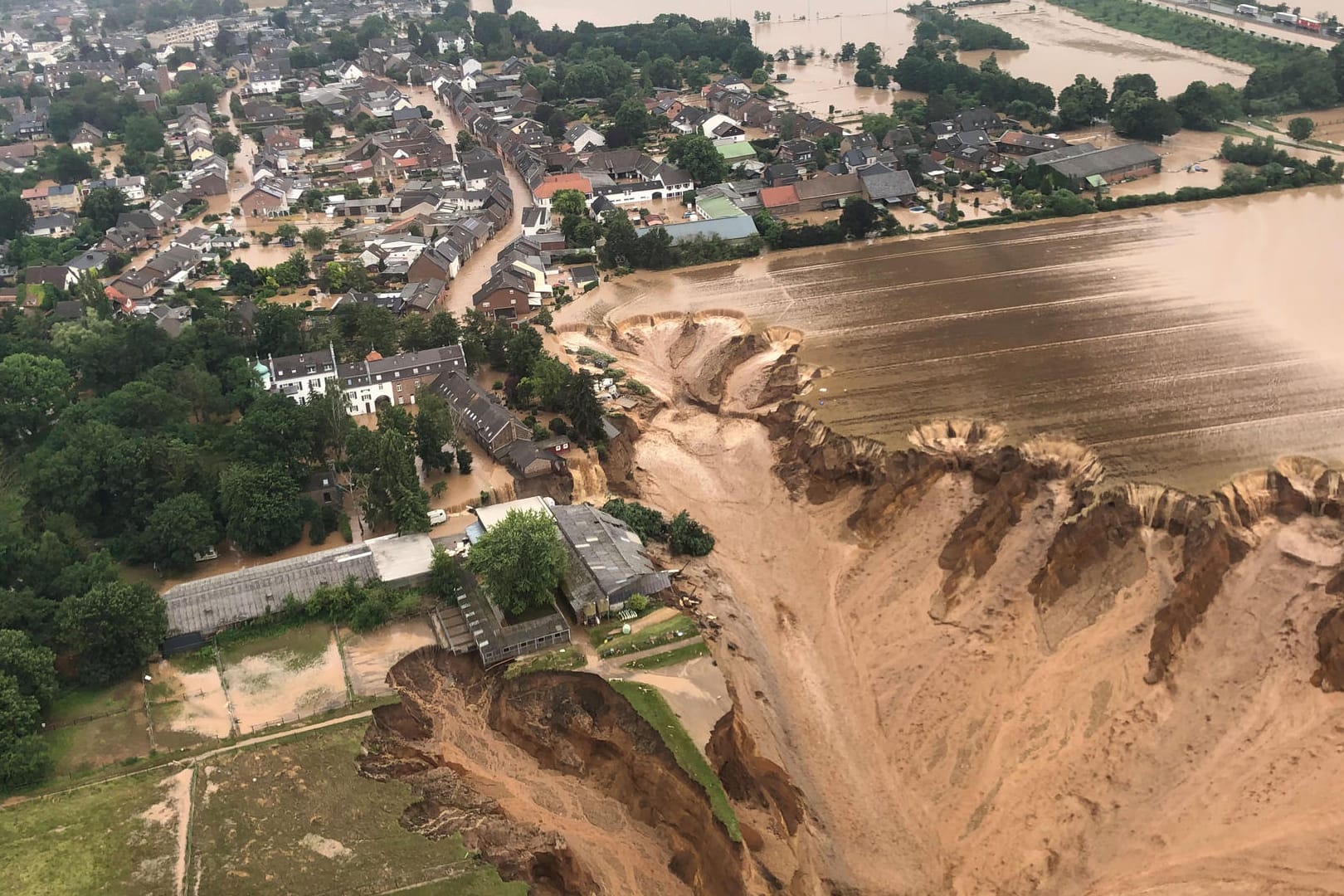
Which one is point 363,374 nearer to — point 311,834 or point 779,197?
point 311,834

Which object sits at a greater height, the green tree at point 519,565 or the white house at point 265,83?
the green tree at point 519,565

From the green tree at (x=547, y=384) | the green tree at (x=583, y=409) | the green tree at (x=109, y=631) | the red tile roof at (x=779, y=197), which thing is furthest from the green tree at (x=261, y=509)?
the red tile roof at (x=779, y=197)

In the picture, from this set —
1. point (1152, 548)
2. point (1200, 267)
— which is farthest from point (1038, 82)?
point (1152, 548)

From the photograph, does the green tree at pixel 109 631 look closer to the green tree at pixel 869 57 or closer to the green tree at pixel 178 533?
the green tree at pixel 178 533

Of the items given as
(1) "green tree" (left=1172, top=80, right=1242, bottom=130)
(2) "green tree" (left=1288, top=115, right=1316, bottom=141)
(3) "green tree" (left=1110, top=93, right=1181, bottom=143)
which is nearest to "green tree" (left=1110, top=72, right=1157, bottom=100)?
(1) "green tree" (left=1172, top=80, right=1242, bottom=130)

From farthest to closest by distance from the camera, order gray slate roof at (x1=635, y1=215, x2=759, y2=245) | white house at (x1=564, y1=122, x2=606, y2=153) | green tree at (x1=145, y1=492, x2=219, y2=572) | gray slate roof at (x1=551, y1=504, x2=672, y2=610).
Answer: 1. white house at (x1=564, y1=122, x2=606, y2=153)
2. gray slate roof at (x1=635, y1=215, x2=759, y2=245)
3. green tree at (x1=145, y1=492, x2=219, y2=572)
4. gray slate roof at (x1=551, y1=504, x2=672, y2=610)

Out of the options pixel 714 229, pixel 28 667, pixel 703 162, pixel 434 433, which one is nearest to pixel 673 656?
pixel 434 433

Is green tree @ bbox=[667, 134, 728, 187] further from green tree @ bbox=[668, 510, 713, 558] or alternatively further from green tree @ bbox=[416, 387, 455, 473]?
green tree @ bbox=[668, 510, 713, 558]
